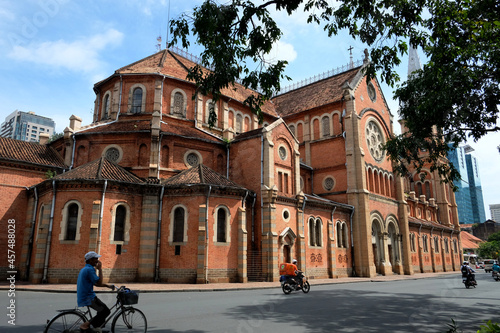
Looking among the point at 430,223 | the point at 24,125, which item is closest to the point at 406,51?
the point at 430,223

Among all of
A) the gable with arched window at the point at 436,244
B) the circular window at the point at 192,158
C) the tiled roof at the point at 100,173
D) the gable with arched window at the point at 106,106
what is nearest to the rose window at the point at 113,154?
the tiled roof at the point at 100,173

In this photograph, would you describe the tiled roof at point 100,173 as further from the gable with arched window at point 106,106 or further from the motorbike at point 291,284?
the motorbike at point 291,284

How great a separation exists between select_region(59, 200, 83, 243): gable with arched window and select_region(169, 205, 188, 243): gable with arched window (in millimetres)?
5335

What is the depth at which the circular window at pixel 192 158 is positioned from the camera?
27469 mm

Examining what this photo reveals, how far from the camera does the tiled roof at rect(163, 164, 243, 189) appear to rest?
917 inches

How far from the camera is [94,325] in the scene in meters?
6.50

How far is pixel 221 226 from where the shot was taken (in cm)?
2345

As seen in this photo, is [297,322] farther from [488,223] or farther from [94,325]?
[488,223]

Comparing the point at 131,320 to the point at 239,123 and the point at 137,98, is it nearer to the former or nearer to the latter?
the point at 137,98

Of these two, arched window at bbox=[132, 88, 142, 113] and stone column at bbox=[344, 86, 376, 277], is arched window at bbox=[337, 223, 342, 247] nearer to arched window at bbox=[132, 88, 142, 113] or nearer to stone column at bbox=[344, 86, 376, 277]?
stone column at bbox=[344, 86, 376, 277]

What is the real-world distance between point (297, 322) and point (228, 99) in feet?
85.9

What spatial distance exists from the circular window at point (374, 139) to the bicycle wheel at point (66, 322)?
115ft

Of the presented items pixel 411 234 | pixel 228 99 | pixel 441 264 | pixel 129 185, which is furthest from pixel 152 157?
pixel 441 264

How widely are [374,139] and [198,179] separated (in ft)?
77.1
